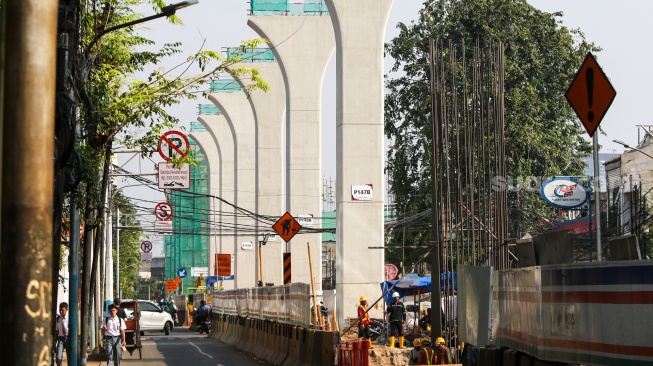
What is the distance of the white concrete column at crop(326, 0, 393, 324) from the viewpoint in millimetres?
30031

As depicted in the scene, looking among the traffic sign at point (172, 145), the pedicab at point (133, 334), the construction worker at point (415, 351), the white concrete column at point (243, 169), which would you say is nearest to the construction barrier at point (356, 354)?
the construction worker at point (415, 351)

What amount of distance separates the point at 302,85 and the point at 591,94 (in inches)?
1166

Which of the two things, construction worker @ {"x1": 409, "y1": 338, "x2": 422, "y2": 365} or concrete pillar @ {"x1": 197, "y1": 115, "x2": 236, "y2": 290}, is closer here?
construction worker @ {"x1": 409, "y1": 338, "x2": 422, "y2": 365}

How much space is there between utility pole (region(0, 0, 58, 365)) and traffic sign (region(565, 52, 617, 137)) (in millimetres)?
7562

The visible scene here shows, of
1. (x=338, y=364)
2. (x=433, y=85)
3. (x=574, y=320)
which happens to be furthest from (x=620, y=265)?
(x=433, y=85)

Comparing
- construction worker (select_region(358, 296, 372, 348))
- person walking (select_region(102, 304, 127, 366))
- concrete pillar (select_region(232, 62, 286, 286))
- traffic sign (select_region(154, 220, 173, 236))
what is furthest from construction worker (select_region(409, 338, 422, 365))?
traffic sign (select_region(154, 220, 173, 236))

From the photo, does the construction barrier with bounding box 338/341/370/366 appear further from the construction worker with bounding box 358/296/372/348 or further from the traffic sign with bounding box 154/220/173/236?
the traffic sign with bounding box 154/220/173/236

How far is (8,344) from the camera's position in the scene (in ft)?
17.2

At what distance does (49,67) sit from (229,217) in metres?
57.2

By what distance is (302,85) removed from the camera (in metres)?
41.2

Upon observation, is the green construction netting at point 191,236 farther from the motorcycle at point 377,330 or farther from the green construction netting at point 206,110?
the motorcycle at point 377,330

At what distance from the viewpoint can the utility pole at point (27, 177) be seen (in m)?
5.13

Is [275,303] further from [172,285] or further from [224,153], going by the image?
[172,285]

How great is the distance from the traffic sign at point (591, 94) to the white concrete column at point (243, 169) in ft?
146
